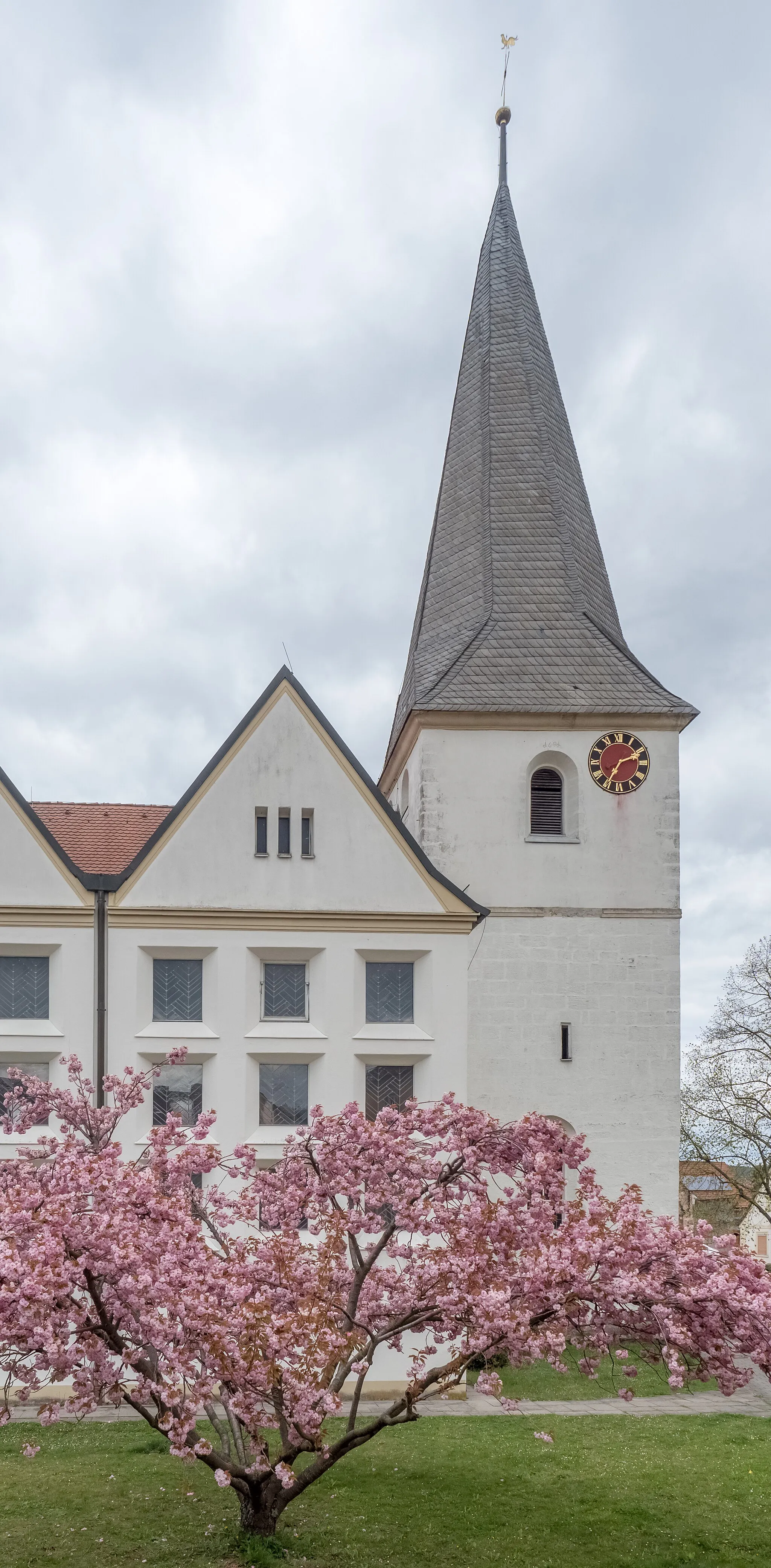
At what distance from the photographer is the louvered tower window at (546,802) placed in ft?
75.7

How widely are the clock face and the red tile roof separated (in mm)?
7712

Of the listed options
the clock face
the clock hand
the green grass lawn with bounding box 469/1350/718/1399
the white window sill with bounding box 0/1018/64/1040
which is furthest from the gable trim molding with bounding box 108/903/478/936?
the green grass lawn with bounding box 469/1350/718/1399

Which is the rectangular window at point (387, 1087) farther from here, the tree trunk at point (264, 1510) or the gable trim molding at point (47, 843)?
the tree trunk at point (264, 1510)

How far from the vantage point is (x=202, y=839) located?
20.5 m

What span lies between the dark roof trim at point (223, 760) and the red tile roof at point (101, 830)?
4.44ft

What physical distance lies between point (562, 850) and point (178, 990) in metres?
7.24

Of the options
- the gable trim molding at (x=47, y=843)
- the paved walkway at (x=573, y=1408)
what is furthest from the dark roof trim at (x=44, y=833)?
the paved walkway at (x=573, y=1408)

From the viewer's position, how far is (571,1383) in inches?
774

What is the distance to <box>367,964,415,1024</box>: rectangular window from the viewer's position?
2055cm

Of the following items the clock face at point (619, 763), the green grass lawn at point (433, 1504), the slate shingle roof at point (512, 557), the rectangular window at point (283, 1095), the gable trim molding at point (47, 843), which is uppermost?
the slate shingle roof at point (512, 557)

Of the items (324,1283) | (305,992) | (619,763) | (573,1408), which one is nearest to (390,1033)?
(305,992)

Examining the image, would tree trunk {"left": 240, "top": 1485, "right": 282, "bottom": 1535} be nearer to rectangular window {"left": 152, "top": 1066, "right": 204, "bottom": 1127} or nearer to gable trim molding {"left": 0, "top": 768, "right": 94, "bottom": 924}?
rectangular window {"left": 152, "top": 1066, "right": 204, "bottom": 1127}

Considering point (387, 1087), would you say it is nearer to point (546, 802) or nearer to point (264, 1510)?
point (546, 802)

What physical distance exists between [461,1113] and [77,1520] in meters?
5.29
